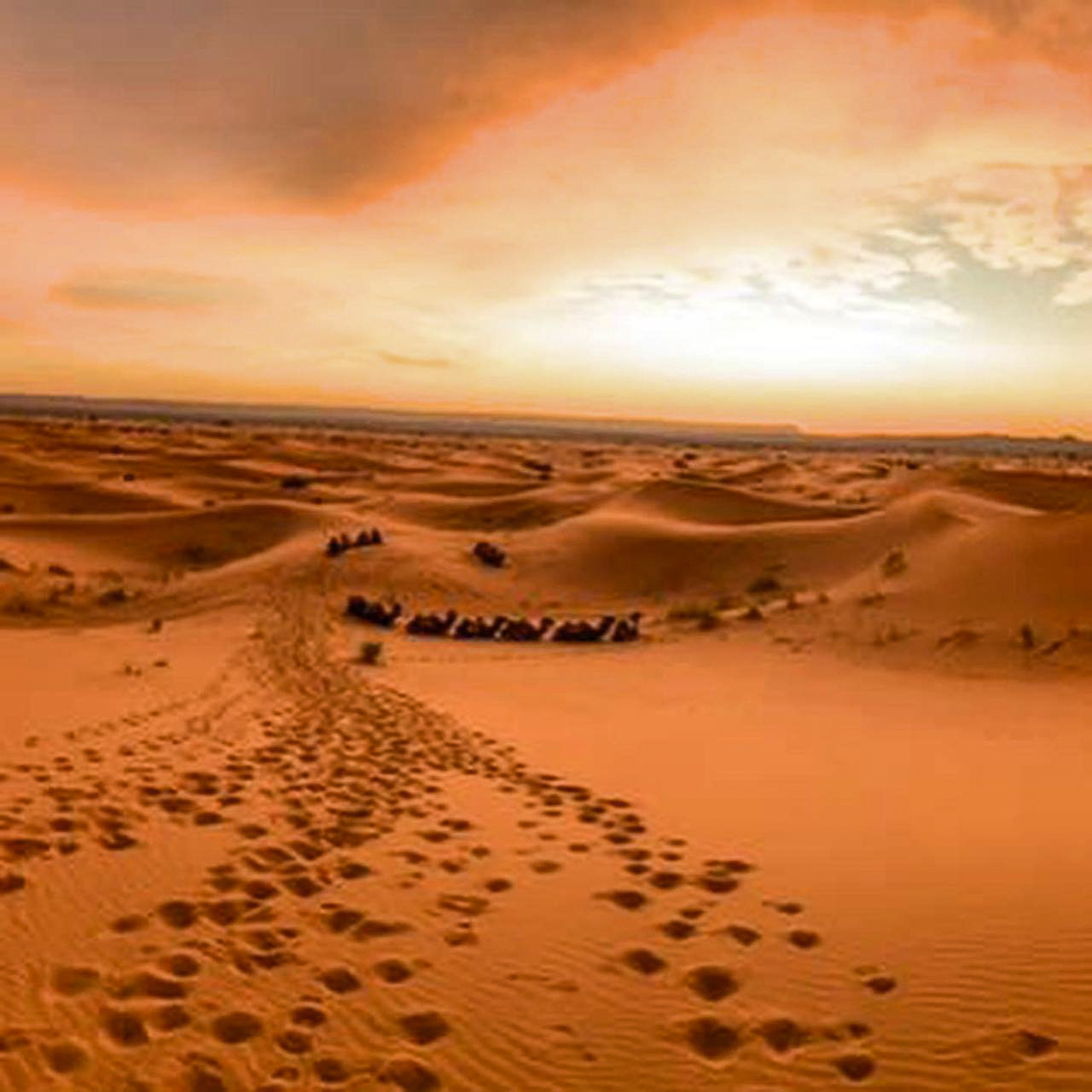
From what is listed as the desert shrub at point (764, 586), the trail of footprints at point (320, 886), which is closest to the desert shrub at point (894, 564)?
the desert shrub at point (764, 586)

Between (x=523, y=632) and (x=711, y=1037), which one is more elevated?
(x=711, y=1037)

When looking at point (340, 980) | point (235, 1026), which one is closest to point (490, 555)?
point (340, 980)

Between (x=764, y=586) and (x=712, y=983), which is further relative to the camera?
(x=764, y=586)

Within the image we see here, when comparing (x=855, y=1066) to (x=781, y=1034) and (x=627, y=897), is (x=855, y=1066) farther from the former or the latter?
(x=627, y=897)

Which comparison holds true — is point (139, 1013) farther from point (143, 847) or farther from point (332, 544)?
point (332, 544)

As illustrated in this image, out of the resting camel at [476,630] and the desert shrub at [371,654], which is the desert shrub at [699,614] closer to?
the resting camel at [476,630]

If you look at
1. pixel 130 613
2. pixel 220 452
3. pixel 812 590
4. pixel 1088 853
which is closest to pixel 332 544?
pixel 130 613

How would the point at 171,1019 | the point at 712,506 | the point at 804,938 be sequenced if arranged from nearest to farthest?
the point at 171,1019 < the point at 804,938 < the point at 712,506
